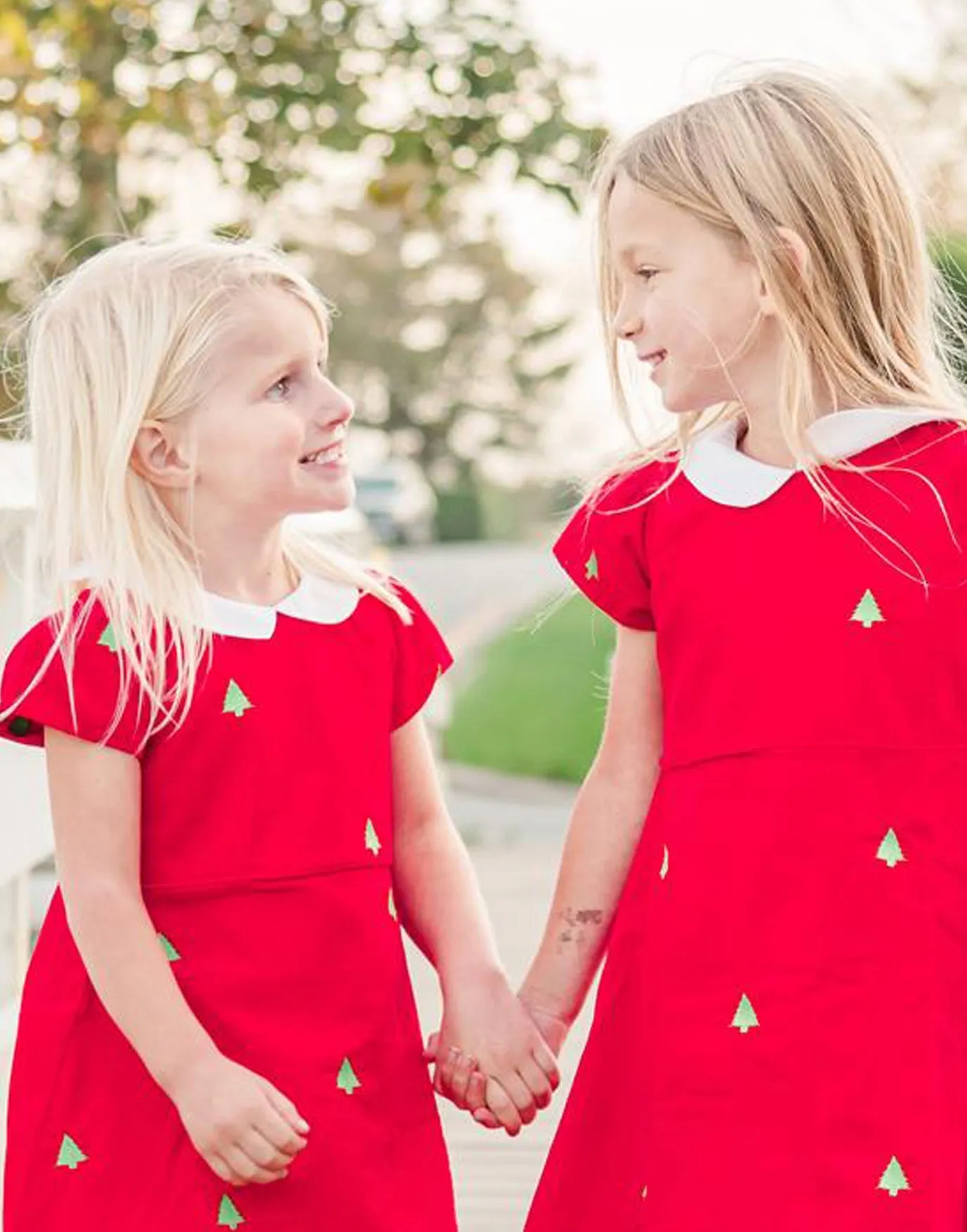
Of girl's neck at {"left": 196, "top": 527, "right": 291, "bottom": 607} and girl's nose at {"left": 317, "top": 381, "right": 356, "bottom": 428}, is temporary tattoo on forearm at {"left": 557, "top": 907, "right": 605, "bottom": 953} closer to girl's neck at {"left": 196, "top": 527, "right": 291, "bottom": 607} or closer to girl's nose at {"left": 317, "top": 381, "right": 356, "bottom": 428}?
girl's neck at {"left": 196, "top": 527, "right": 291, "bottom": 607}

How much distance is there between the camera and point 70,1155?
7.57ft

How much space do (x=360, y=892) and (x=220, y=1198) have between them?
1.12 ft

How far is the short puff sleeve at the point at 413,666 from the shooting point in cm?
251

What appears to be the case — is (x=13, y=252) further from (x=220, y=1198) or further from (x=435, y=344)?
(x=435, y=344)

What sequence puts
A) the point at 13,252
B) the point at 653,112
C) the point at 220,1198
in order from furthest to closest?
the point at 13,252 → the point at 653,112 → the point at 220,1198

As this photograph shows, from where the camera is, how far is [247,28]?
7219mm

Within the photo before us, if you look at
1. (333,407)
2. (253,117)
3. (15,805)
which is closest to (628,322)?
(333,407)

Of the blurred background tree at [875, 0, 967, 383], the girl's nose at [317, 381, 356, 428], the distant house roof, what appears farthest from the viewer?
the blurred background tree at [875, 0, 967, 383]

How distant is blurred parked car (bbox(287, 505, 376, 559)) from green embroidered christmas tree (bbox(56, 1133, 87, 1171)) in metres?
0.70

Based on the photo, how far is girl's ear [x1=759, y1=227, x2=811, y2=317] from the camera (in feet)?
7.73

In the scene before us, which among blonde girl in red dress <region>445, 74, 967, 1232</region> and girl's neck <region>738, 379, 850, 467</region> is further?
girl's neck <region>738, 379, 850, 467</region>

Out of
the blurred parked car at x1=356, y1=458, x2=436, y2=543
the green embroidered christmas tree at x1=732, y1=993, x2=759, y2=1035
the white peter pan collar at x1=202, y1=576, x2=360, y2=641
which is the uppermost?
the white peter pan collar at x1=202, y1=576, x2=360, y2=641

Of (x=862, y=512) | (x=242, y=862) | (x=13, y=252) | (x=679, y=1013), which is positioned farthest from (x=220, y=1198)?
(x=13, y=252)

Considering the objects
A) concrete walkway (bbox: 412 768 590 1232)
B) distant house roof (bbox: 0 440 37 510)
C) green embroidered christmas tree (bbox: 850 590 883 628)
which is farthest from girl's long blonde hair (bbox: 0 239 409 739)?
concrete walkway (bbox: 412 768 590 1232)
